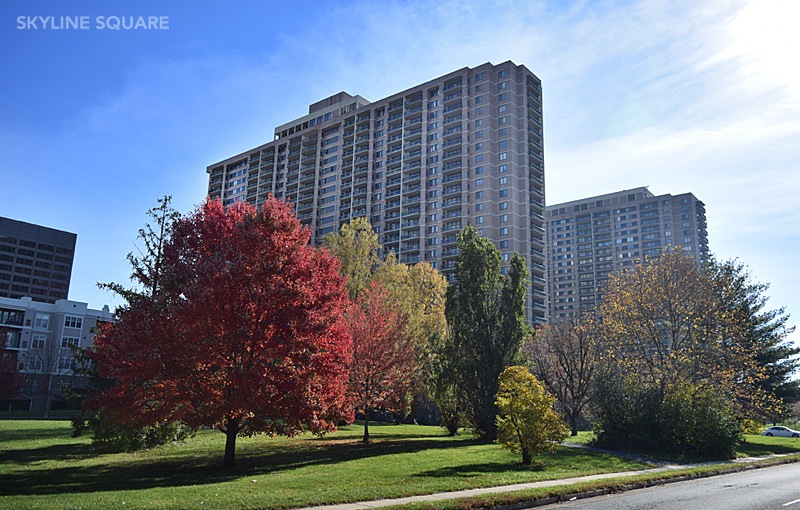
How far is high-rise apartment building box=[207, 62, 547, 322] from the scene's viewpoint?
97000 millimetres

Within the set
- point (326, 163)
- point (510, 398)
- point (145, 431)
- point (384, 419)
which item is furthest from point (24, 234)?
point (510, 398)

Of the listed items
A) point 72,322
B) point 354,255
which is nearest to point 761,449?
point 354,255

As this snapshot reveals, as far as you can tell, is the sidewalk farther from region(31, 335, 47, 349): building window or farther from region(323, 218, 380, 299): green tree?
region(31, 335, 47, 349): building window

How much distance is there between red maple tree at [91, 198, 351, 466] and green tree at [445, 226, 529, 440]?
1313 cm

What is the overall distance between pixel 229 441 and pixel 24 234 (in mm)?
179945

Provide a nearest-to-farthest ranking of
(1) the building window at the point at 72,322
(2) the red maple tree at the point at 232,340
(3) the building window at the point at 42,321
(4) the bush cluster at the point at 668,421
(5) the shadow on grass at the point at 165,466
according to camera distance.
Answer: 1. (5) the shadow on grass at the point at 165,466
2. (2) the red maple tree at the point at 232,340
3. (4) the bush cluster at the point at 668,421
4. (3) the building window at the point at 42,321
5. (1) the building window at the point at 72,322

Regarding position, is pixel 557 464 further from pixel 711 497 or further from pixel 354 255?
pixel 354 255

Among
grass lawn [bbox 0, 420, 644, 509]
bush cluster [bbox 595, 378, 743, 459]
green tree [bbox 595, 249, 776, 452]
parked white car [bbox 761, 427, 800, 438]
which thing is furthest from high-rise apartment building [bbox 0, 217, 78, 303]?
parked white car [bbox 761, 427, 800, 438]

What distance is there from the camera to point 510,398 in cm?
2292

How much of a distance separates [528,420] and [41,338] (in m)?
92.6

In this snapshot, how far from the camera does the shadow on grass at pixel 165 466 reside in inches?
642

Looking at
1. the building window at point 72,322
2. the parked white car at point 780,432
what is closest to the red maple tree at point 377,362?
the parked white car at point 780,432

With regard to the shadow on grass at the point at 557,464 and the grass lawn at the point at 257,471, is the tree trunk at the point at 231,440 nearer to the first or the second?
the grass lawn at the point at 257,471

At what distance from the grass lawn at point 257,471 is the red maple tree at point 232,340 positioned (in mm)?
2125
